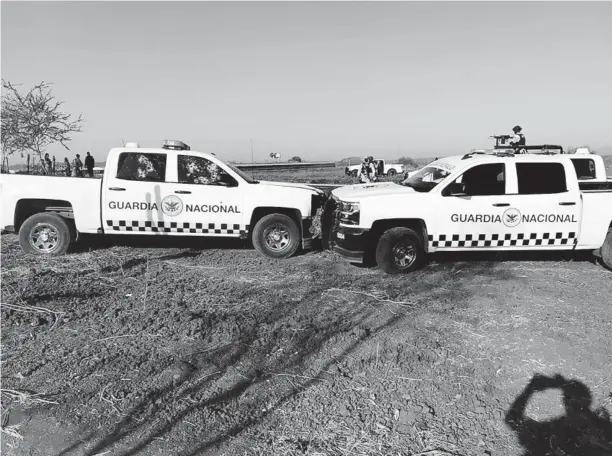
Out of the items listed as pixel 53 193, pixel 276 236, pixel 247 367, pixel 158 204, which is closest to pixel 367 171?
pixel 276 236

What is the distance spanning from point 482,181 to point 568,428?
4311mm

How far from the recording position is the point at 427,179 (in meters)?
7.88

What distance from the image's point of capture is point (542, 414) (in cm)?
352

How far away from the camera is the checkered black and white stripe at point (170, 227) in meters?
7.75

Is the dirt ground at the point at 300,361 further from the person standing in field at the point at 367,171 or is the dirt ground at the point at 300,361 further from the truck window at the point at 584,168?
the person standing in field at the point at 367,171

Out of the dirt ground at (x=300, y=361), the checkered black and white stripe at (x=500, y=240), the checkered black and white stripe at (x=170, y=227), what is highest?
the checkered black and white stripe at (x=170, y=227)

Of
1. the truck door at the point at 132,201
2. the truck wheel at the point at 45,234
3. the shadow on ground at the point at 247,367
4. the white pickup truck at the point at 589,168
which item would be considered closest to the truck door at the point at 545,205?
the shadow on ground at the point at 247,367

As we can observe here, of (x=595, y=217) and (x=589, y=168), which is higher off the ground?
(x=589, y=168)

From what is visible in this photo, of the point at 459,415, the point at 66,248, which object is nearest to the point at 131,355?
the point at 459,415

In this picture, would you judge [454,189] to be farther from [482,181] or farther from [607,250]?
[607,250]

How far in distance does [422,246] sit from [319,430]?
4146 mm

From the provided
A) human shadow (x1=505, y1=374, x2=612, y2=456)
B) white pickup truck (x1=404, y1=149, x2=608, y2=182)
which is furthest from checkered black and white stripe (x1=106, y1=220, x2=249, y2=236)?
human shadow (x1=505, y1=374, x2=612, y2=456)

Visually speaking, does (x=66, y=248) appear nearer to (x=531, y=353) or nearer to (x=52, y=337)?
(x=52, y=337)

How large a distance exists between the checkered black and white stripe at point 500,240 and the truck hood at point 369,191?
33.8 inches
